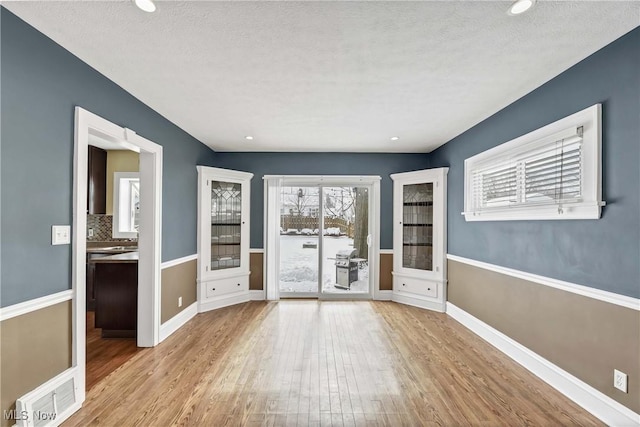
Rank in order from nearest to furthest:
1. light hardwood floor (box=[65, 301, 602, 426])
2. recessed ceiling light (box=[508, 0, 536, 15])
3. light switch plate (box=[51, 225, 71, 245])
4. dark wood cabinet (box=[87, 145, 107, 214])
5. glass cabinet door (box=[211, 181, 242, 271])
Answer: recessed ceiling light (box=[508, 0, 536, 15]) < light switch plate (box=[51, 225, 71, 245]) < light hardwood floor (box=[65, 301, 602, 426]) < glass cabinet door (box=[211, 181, 242, 271]) < dark wood cabinet (box=[87, 145, 107, 214])

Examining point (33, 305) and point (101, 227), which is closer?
point (33, 305)

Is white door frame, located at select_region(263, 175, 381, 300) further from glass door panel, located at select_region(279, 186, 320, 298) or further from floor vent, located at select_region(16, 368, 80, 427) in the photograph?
floor vent, located at select_region(16, 368, 80, 427)

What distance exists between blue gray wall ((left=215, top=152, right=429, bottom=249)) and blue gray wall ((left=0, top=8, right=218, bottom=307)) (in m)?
3.03

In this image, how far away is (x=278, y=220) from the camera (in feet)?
18.5

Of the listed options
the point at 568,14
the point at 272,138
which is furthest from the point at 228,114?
the point at 568,14

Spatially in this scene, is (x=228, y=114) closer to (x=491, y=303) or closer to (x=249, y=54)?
(x=249, y=54)

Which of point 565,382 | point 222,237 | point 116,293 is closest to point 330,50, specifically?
point 565,382

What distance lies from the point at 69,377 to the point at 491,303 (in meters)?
3.96

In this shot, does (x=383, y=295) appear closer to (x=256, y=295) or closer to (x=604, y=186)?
(x=256, y=295)

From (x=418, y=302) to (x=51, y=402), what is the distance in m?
4.53

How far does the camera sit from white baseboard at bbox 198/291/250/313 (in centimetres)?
495

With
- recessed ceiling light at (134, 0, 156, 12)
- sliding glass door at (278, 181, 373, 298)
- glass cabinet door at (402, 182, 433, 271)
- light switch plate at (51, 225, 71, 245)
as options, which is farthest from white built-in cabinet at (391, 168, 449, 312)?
light switch plate at (51, 225, 71, 245)

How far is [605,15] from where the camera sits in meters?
1.92

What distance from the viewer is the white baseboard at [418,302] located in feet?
16.3
